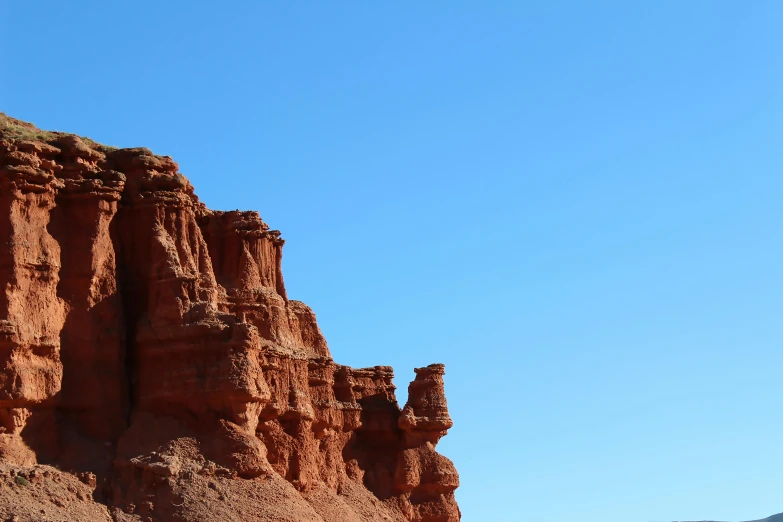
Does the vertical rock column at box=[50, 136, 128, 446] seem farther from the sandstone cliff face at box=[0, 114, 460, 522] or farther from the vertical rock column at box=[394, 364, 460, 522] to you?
the vertical rock column at box=[394, 364, 460, 522]

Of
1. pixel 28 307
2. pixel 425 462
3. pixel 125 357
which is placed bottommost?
pixel 425 462

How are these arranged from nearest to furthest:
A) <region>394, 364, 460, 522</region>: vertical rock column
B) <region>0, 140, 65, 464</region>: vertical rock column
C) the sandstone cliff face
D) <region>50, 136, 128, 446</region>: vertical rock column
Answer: <region>0, 140, 65, 464</region>: vertical rock column, the sandstone cliff face, <region>50, 136, 128, 446</region>: vertical rock column, <region>394, 364, 460, 522</region>: vertical rock column

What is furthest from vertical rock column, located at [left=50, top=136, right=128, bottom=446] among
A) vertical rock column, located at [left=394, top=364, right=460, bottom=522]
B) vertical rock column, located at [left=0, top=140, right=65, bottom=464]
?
vertical rock column, located at [left=394, top=364, right=460, bottom=522]

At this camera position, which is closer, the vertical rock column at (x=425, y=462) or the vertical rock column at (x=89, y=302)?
the vertical rock column at (x=89, y=302)

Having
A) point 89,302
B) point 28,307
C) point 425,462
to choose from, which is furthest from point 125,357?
point 425,462

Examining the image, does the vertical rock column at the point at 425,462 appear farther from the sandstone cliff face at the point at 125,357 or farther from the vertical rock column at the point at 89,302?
the vertical rock column at the point at 89,302

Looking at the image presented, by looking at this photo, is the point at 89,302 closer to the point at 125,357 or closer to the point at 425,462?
the point at 125,357

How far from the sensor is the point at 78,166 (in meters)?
64.8

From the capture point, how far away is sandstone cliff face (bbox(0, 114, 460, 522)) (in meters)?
60.6

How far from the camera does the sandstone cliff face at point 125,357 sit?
60625 mm

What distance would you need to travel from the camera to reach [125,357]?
65.6 m

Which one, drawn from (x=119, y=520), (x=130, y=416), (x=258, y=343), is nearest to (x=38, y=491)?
(x=119, y=520)

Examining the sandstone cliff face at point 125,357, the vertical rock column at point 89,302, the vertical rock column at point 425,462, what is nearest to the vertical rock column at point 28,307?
the sandstone cliff face at point 125,357

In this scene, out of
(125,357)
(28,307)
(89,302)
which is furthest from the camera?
(125,357)
